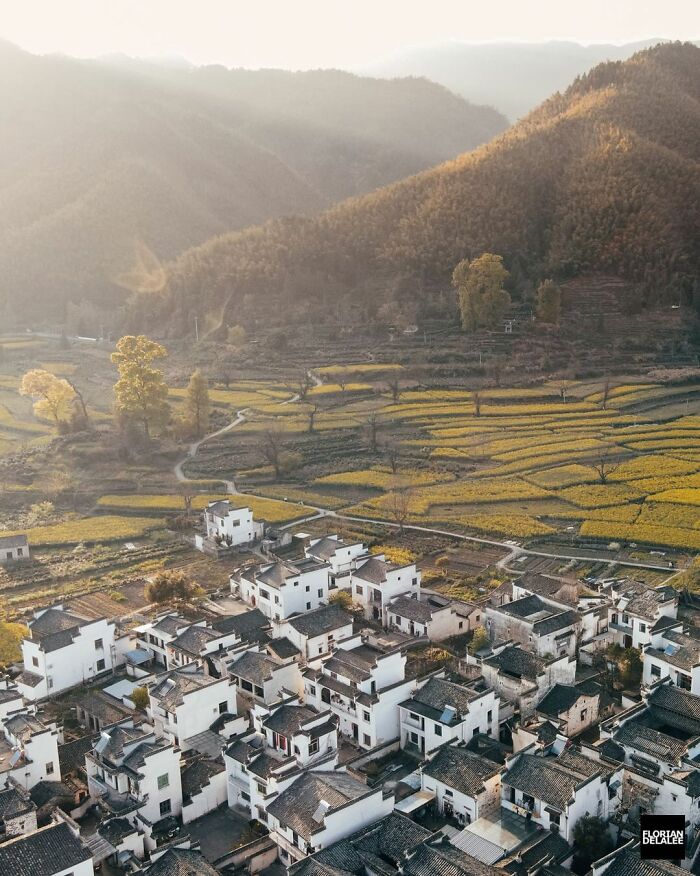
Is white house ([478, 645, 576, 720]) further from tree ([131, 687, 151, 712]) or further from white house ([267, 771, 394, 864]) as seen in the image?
tree ([131, 687, 151, 712])

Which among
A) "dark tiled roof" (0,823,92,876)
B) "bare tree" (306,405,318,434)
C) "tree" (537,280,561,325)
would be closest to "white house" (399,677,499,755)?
"dark tiled roof" (0,823,92,876)

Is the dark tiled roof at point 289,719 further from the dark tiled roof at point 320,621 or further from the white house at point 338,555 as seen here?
the white house at point 338,555

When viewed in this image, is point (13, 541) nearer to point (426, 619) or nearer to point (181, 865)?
point (426, 619)

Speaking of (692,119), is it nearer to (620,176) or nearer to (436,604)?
(620,176)

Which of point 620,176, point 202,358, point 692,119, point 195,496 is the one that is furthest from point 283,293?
point 692,119

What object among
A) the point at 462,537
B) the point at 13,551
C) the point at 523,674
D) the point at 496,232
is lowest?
the point at 523,674

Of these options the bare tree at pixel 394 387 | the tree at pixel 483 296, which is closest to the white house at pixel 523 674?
the bare tree at pixel 394 387

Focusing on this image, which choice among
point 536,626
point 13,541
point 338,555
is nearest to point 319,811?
point 536,626
